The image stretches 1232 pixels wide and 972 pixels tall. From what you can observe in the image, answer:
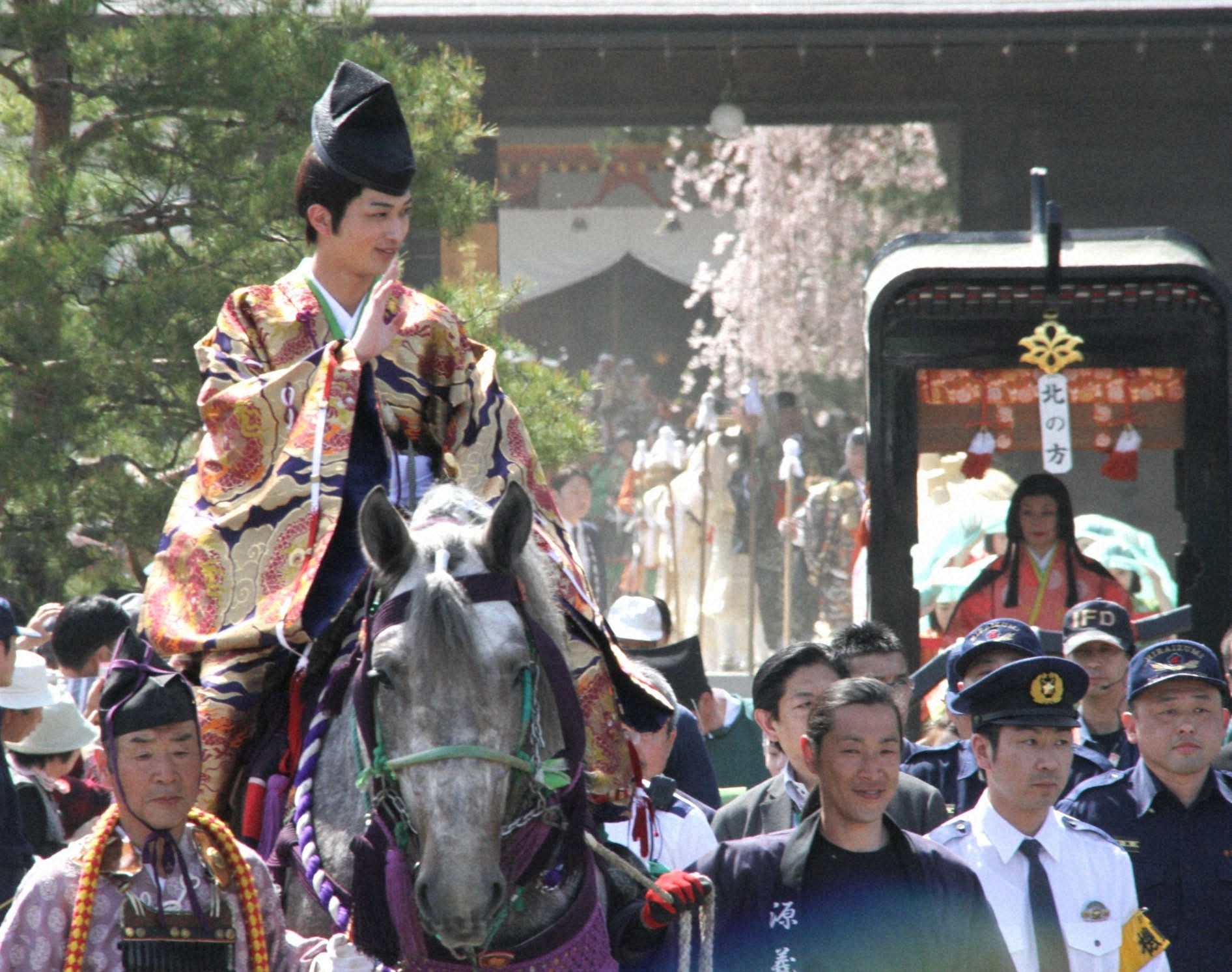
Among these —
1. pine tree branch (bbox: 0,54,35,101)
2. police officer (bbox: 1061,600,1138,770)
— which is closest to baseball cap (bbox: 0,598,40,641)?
police officer (bbox: 1061,600,1138,770)

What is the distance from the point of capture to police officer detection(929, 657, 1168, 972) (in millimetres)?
3752

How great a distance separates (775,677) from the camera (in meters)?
4.81

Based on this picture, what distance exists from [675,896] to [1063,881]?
1066 millimetres

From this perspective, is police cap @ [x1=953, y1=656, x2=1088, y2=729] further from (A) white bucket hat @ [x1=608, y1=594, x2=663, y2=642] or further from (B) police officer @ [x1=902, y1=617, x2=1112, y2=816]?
(A) white bucket hat @ [x1=608, y1=594, x2=663, y2=642]

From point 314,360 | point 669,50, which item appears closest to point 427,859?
point 314,360

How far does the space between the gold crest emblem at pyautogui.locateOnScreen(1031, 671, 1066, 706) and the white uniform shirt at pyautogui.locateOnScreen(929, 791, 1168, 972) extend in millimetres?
271

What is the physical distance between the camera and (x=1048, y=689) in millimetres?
3887

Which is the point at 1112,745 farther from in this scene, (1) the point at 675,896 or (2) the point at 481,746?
(2) the point at 481,746

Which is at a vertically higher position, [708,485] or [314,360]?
[708,485]

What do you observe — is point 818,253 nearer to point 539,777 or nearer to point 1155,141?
point 1155,141

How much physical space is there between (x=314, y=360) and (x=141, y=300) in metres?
3.65

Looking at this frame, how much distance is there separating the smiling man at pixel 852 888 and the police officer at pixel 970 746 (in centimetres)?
103

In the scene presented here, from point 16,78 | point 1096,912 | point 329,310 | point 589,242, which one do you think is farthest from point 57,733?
point 589,242

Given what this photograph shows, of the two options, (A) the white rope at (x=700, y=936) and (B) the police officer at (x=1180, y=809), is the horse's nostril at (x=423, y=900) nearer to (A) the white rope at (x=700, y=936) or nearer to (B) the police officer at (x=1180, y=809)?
(A) the white rope at (x=700, y=936)
